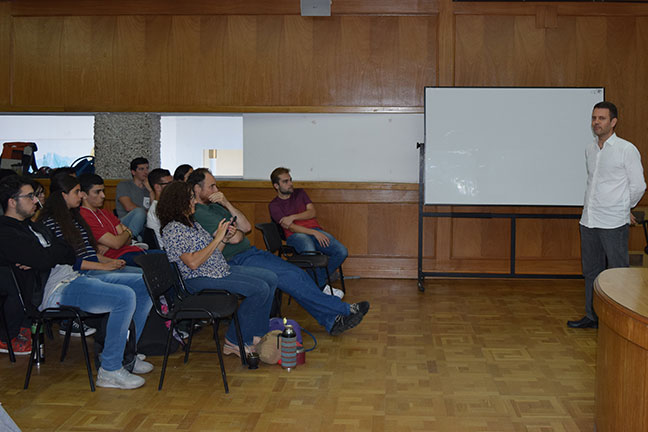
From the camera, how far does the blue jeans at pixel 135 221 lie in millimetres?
5402

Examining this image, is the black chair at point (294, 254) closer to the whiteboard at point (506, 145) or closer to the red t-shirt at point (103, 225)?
the red t-shirt at point (103, 225)

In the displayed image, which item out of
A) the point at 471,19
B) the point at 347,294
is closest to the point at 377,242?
the point at 347,294

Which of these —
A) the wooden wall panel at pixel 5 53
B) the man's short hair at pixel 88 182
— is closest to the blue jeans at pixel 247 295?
the man's short hair at pixel 88 182

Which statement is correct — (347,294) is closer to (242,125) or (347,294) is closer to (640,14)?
(242,125)

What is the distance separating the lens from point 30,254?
3.30 meters

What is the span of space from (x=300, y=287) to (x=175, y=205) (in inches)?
42.6

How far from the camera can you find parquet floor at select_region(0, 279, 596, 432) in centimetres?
308

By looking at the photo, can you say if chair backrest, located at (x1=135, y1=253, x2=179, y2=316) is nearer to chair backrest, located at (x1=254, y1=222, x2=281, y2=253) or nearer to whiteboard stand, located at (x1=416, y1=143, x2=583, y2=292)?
chair backrest, located at (x1=254, y1=222, x2=281, y2=253)

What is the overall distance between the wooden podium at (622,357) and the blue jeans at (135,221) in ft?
12.5

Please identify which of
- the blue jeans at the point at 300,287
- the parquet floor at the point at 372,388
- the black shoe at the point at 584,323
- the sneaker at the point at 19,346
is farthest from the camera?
the black shoe at the point at 584,323

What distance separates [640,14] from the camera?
255 inches

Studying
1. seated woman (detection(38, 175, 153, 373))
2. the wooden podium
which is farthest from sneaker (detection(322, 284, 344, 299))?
the wooden podium

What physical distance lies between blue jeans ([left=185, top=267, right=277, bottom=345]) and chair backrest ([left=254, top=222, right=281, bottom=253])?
3.89 ft

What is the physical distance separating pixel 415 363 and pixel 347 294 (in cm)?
208
